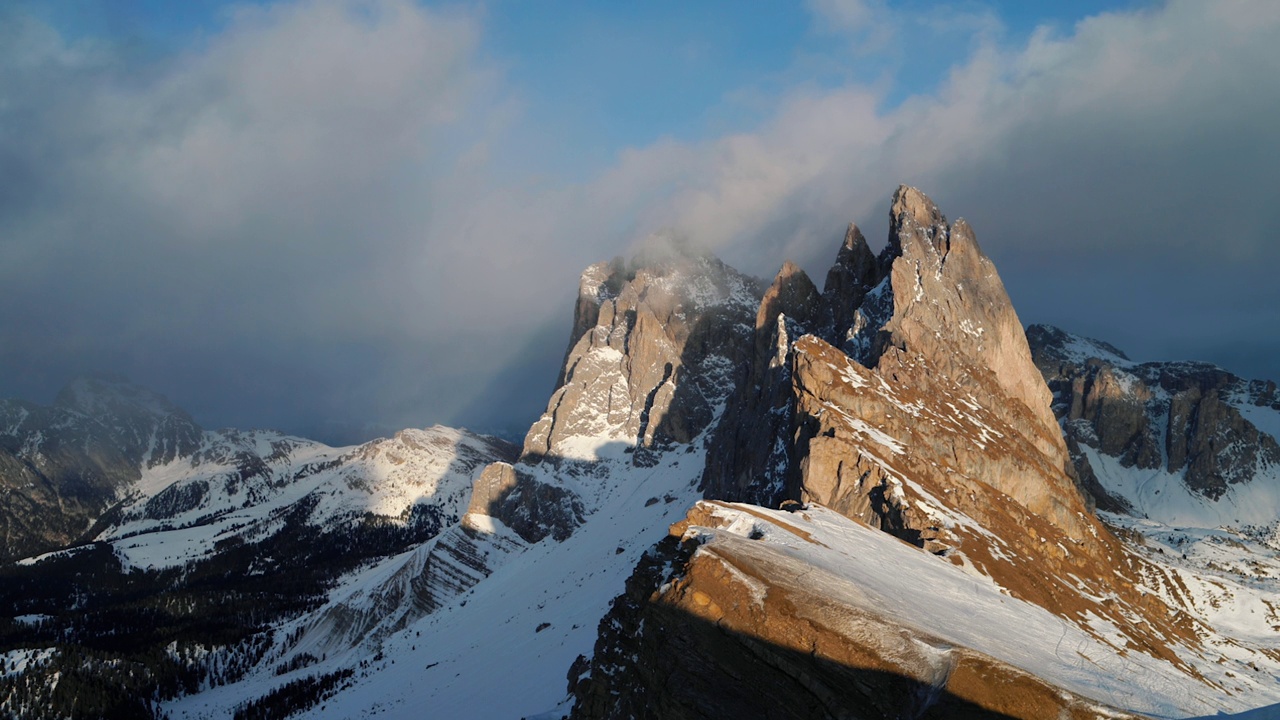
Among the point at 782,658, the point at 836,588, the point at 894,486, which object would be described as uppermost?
the point at 894,486

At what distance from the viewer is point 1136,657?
62781 mm

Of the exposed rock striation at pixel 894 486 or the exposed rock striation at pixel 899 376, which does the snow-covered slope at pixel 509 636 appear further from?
the exposed rock striation at pixel 899 376

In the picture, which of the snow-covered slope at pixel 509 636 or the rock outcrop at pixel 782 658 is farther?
the snow-covered slope at pixel 509 636

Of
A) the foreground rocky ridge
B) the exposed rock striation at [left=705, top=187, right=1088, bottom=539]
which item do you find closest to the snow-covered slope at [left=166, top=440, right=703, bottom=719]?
the foreground rocky ridge

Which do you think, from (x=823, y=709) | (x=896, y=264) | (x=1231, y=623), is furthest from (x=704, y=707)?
(x=896, y=264)

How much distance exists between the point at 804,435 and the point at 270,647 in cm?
16314

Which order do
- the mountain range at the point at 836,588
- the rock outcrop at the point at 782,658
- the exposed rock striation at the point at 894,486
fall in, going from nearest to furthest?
the rock outcrop at the point at 782,658, the exposed rock striation at the point at 894,486, the mountain range at the point at 836,588

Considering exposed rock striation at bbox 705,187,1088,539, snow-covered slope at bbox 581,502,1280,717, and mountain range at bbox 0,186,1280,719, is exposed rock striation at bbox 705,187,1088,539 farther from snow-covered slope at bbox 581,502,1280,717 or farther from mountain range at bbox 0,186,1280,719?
snow-covered slope at bbox 581,502,1280,717

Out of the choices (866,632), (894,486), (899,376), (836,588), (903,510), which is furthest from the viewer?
(899,376)

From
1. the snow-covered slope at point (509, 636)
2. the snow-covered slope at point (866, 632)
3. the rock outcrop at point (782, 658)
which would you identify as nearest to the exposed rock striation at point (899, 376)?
the snow-covered slope at point (509, 636)

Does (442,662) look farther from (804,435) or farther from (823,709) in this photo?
(823,709)

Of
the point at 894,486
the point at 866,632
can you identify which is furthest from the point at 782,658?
the point at 894,486

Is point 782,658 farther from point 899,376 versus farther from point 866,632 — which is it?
point 899,376

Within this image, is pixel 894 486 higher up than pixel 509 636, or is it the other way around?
pixel 894 486
